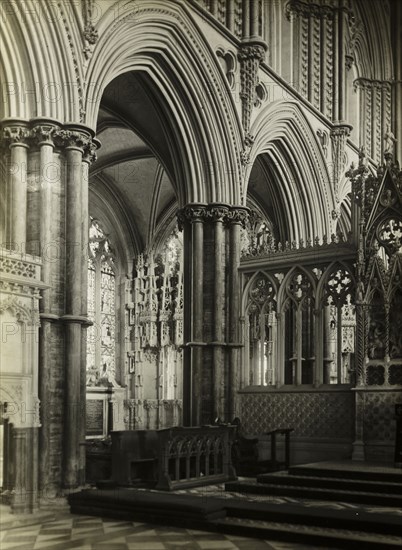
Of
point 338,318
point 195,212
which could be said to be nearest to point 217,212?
point 195,212

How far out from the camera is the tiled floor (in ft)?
25.8

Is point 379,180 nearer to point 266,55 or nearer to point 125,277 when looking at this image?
point 266,55

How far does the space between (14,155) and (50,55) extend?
1.53m

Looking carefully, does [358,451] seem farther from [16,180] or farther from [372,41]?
[372,41]

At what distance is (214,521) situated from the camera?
884 centimetres

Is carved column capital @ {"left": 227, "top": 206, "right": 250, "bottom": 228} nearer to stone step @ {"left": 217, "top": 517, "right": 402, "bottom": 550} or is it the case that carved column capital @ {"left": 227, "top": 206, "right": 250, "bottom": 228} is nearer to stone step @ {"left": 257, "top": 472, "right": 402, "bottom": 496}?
stone step @ {"left": 257, "top": 472, "right": 402, "bottom": 496}

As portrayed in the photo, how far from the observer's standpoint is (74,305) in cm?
1125

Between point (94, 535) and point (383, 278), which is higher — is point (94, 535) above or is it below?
below

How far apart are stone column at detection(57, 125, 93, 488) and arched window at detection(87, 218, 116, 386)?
11.5 metres

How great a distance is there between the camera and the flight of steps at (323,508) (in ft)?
26.4

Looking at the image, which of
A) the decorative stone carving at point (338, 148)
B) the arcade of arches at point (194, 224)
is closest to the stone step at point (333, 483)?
the arcade of arches at point (194, 224)

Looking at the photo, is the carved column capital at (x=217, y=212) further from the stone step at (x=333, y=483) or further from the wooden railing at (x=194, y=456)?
the stone step at (x=333, y=483)

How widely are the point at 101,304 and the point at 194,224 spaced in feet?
27.5

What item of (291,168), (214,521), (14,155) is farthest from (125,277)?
(214,521)
